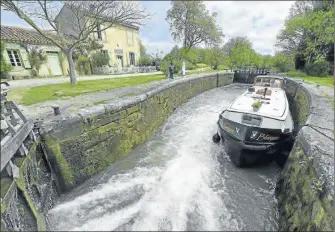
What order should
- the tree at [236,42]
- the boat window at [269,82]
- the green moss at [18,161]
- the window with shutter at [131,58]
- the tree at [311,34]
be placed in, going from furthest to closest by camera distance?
the tree at [236,42] → the window with shutter at [131,58] → the tree at [311,34] → the boat window at [269,82] → the green moss at [18,161]

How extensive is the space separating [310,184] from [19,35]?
2065 cm

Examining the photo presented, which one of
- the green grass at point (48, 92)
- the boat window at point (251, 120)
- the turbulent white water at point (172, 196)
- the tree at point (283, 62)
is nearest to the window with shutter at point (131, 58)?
the green grass at point (48, 92)

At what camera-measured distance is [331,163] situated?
3014mm

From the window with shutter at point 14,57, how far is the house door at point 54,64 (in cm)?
224

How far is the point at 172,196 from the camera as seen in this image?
463 cm

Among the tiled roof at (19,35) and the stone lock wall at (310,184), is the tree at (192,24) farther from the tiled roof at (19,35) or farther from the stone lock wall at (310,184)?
the stone lock wall at (310,184)

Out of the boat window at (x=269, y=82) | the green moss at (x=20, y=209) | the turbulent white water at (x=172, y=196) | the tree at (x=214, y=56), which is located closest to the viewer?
the green moss at (x=20, y=209)

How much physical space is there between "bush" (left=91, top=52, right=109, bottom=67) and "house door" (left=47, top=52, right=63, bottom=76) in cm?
335

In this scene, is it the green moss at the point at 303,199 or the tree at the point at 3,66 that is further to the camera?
the tree at the point at 3,66

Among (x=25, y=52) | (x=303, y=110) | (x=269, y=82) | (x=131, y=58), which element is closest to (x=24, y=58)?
(x=25, y=52)

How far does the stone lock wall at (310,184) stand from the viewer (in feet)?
8.73

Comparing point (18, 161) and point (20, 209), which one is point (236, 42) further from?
point (20, 209)

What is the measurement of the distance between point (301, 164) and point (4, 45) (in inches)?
719

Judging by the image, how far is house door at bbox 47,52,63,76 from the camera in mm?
16938
